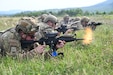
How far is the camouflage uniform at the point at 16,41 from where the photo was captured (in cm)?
695

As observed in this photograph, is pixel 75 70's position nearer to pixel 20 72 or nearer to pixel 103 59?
pixel 20 72

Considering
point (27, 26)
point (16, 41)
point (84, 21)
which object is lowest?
point (84, 21)

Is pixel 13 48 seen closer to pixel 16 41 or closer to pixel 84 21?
pixel 16 41

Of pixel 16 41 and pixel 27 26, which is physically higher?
pixel 27 26

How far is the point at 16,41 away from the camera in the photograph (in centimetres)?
699

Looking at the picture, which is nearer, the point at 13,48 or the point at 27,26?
the point at 27,26

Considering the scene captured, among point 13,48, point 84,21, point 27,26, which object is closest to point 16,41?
point 13,48

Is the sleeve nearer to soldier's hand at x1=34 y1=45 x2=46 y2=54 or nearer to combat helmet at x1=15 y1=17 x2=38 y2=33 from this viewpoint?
soldier's hand at x1=34 y1=45 x2=46 y2=54

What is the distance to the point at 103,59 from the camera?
23.1ft

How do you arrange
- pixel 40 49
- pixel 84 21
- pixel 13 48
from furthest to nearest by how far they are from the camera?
pixel 84 21 < pixel 13 48 < pixel 40 49

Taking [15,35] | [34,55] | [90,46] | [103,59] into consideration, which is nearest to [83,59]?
[103,59]

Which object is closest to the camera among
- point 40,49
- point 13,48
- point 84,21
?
point 40,49

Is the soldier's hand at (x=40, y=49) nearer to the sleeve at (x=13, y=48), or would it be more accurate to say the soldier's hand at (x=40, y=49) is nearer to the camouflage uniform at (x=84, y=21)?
the sleeve at (x=13, y=48)

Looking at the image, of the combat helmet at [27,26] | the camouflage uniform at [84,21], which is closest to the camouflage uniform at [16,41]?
the combat helmet at [27,26]
